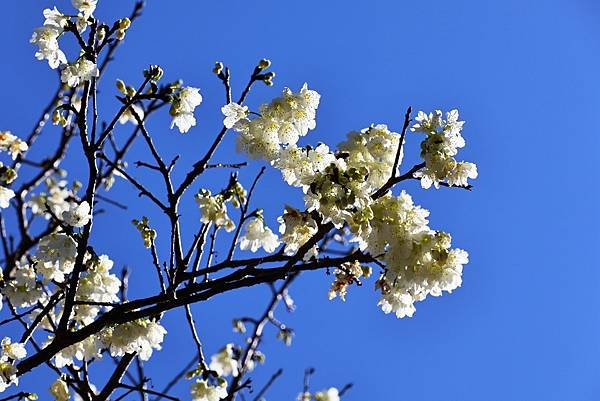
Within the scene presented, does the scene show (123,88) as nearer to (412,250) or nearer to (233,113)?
(233,113)

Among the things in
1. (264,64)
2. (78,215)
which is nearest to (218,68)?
(264,64)

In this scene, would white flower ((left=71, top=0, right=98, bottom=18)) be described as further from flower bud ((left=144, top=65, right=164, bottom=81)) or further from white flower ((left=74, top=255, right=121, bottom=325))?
white flower ((left=74, top=255, right=121, bottom=325))

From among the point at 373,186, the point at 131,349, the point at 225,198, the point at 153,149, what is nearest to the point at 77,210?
the point at 153,149

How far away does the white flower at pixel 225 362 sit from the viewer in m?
4.88

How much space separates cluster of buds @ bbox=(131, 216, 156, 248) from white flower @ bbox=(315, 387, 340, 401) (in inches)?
72.0

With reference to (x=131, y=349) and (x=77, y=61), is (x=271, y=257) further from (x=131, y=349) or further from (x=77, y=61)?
(x=77, y=61)

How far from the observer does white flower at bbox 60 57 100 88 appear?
10.8ft

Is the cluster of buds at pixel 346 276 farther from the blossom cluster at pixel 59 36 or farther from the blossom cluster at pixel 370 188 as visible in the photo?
the blossom cluster at pixel 59 36

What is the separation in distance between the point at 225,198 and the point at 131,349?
3.51 feet

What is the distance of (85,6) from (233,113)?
3.27 feet

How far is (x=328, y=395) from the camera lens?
469 centimetres

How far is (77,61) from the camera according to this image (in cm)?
340

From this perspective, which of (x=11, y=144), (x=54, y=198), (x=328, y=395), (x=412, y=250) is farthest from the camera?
(x=54, y=198)

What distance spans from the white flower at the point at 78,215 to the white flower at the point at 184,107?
848 mm
